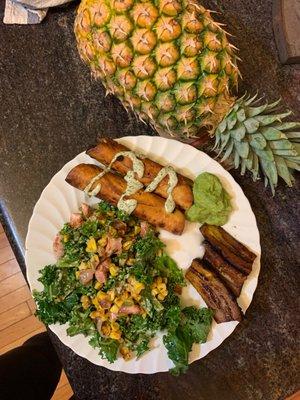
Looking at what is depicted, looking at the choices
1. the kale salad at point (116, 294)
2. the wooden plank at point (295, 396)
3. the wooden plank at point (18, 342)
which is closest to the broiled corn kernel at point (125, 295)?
the kale salad at point (116, 294)

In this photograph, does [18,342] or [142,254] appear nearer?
[142,254]

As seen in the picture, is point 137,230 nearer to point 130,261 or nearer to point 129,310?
point 130,261

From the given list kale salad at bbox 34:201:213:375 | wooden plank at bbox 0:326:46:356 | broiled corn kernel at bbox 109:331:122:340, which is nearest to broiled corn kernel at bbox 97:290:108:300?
kale salad at bbox 34:201:213:375

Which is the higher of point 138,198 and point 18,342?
point 138,198

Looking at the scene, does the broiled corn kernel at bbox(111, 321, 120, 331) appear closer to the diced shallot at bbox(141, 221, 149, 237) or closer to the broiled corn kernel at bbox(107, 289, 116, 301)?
the broiled corn kernel at bbox(107, 289, 116, 301)

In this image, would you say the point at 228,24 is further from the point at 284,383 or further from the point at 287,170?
the point at 284,383

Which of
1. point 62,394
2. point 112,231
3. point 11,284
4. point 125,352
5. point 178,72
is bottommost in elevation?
point 62,394

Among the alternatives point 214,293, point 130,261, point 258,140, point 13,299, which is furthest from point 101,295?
point 13,299

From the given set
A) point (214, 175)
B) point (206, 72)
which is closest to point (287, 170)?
point (214, 175)
